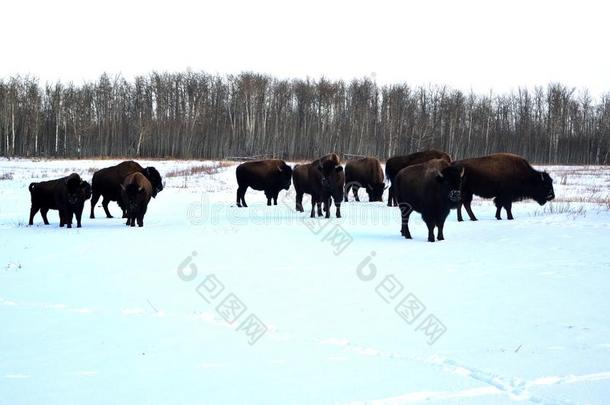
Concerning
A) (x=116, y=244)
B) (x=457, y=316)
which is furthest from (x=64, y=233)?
(x=457, y=316)

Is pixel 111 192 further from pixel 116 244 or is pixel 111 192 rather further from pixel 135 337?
pixel 135 337

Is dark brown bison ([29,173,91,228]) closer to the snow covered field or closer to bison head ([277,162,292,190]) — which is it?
the snow covered field

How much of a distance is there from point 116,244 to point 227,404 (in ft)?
26.9

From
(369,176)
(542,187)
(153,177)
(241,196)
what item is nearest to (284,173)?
(241,196)

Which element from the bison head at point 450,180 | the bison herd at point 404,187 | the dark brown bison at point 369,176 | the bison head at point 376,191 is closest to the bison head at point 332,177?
the bison herd at point 404,187

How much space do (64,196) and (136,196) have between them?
1.82 meters

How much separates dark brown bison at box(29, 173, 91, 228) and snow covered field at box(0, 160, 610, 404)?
8.71 ft

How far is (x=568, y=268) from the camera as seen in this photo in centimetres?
852

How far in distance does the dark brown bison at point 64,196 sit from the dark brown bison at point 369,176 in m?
10.5

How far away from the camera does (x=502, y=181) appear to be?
52.2ft

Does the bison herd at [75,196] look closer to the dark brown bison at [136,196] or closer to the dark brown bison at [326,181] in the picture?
the dark brown bison at [136,196]

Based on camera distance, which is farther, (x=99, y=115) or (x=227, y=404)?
(x=99, y=115)

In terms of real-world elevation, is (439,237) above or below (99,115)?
below

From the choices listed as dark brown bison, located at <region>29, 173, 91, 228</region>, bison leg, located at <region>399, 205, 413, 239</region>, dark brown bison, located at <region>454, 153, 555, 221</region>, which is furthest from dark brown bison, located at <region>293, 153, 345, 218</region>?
dark brown bison, located at <region>29, 173, 91, 228</region>
